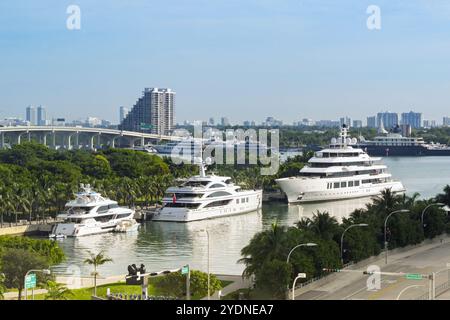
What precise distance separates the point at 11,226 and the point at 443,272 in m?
15.7

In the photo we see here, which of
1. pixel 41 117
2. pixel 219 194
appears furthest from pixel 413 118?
pixel 219 194

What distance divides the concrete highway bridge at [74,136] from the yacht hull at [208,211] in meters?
45.4

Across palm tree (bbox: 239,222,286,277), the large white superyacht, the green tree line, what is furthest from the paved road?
the large white superyacht

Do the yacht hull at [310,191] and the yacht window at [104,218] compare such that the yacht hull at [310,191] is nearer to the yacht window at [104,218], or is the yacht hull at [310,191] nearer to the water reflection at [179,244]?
the water reflection at [179,244]

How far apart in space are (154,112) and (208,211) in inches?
3223

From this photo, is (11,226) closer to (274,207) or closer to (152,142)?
(274,207)

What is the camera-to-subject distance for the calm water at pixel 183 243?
2209 centimetres

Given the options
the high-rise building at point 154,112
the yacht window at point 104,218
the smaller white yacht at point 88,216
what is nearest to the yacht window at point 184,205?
the smaller white yacht at point 88,216

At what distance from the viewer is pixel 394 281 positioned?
17516 millimetres

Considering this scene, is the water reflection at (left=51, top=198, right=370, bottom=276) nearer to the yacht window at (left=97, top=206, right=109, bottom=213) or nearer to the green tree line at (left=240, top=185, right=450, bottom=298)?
the yacht window at (left=97, top=206, right=109, bottom=213)

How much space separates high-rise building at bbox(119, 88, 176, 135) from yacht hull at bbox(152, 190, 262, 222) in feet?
249

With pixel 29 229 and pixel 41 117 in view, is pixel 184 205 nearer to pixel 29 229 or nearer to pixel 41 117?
pixel 29 229
